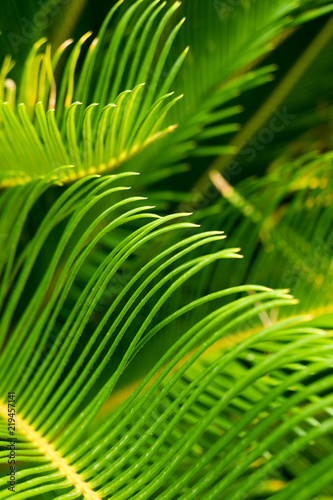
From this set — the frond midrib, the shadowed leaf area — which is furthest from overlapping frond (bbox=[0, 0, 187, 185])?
the frond midrib

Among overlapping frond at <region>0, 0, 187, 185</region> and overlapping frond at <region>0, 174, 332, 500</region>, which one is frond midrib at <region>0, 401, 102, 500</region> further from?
overlapping frond at <region>0, 0, 187, 185</region>

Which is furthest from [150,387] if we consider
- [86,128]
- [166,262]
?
[86,128]

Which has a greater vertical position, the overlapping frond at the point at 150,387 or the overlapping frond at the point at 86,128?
the overlapping frond at the point at 86,128

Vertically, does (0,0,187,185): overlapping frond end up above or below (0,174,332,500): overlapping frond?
above

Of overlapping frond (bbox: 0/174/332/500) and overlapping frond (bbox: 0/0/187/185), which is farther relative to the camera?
overlapping frond (bbox: 0/0/187/185)

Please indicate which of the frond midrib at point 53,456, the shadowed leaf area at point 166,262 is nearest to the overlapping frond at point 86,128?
the shadowed leaf area at point 166,262

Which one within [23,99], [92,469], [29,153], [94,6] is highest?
[94,6]

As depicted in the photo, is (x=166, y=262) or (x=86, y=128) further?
(x=86, y=128)

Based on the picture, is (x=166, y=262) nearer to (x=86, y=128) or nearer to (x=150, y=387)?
(x=150, y=387)

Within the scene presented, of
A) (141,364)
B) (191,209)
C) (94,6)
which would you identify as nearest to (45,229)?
(141,364)

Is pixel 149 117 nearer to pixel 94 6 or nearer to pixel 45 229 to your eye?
pixel 45 229

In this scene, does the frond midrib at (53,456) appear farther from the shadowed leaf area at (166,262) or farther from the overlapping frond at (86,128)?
the overlapping frond at (86,128)
